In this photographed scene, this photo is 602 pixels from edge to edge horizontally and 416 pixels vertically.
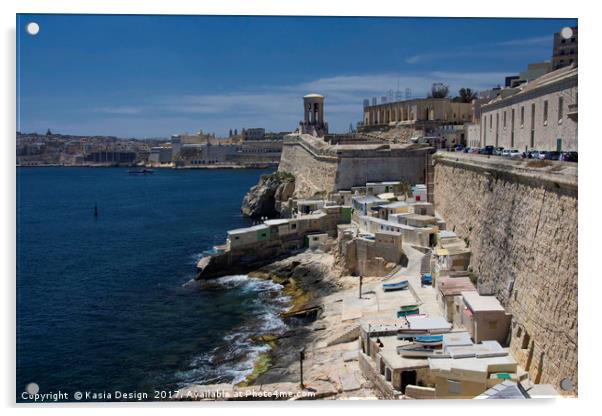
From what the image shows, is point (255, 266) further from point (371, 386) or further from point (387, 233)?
point (371, 386)

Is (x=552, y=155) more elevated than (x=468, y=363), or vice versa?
(x=552, y=155)

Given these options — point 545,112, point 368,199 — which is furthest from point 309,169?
point 545,112

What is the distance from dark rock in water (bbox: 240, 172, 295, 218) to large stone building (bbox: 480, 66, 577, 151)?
17109 mm

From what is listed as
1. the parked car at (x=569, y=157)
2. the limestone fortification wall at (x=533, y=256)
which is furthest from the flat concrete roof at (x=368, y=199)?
the parked car at (x=569, y=157)

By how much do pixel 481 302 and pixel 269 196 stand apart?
967 inches

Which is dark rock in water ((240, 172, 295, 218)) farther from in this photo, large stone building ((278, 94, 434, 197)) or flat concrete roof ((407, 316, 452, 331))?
flat concrete roof ((407, 316, 452, 331))

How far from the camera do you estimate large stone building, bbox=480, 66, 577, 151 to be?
1203 centimetres

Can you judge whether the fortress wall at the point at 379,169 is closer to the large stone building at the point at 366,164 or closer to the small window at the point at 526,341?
the large stone building at the point at 366,164

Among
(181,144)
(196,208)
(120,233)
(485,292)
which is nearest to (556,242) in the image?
(485,292)

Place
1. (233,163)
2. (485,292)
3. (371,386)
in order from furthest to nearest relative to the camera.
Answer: (233,163)
(485,292)
(371,386)

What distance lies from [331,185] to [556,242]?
1832 centimetres

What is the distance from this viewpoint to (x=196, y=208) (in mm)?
40625

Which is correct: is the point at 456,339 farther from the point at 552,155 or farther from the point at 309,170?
the point at 309,170

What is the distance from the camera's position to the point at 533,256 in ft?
33.2
